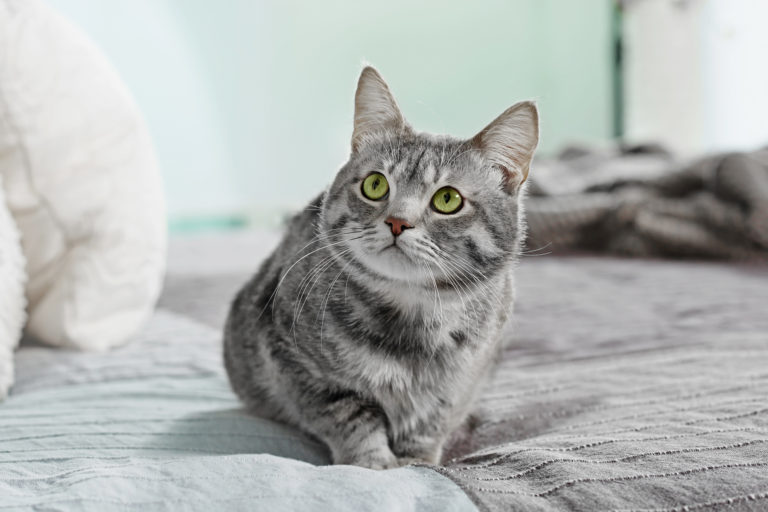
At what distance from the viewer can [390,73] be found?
201 inches

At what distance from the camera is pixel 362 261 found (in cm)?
90

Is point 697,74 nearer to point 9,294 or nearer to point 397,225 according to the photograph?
point 397,225

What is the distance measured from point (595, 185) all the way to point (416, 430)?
1.89m

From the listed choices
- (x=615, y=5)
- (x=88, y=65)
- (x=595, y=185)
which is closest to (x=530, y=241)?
(x=595, y=185)

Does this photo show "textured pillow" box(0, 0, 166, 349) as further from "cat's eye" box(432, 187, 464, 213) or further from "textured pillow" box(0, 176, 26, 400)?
"cat's eye" box(432, 187, 464, 213)

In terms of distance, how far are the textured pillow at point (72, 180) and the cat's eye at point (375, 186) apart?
569 mm

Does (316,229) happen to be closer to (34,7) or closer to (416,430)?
(416,430)

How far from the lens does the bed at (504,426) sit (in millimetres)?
598

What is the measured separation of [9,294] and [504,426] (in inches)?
30.2

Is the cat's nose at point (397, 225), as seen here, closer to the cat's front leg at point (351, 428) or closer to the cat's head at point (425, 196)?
the cat's head at point (425, 196)

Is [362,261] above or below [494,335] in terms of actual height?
above

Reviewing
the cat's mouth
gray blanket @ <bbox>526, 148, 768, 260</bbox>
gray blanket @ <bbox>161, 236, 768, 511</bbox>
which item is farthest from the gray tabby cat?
gray blanket @ <bbox>526, 148, 768, 260</bbox>

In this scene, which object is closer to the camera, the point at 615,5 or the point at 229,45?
the point at 229,45

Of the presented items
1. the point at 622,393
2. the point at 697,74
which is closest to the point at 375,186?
the point at 622,393
